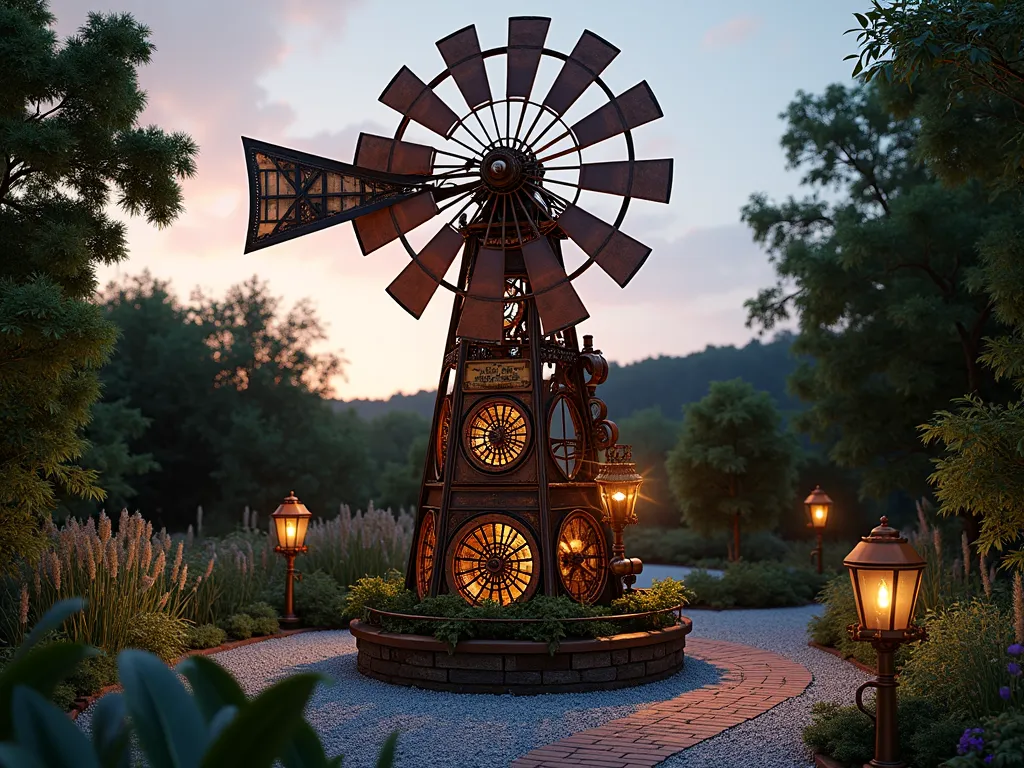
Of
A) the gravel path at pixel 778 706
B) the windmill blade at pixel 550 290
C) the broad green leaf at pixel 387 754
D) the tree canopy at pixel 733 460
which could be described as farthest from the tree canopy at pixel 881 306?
the broad green leaf at pixel 387 754

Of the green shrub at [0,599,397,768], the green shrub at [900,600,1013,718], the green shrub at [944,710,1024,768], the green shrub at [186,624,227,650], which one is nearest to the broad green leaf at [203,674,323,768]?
the green shrub at [0,599,397,768]

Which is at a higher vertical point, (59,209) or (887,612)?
(59,209)

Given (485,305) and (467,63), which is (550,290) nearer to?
(485,305)

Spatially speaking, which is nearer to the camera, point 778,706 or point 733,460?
point 778,706

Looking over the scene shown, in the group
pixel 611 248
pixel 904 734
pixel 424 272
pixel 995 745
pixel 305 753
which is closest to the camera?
pixel 305 753

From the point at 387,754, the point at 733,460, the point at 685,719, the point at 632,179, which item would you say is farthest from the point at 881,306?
the point at 387,754

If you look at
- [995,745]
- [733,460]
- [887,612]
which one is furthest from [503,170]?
[733,460]

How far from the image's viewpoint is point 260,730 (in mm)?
1591

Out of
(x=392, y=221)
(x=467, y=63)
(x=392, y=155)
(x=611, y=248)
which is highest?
(x=467, y=63)

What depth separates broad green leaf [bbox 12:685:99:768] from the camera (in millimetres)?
1668

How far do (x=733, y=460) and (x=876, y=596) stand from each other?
14.7m

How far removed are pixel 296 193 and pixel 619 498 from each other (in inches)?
180

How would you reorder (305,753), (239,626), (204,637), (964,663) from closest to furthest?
(305,753)
(964,663)
(204,637)
(239,626)

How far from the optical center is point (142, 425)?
2203 centimetres
